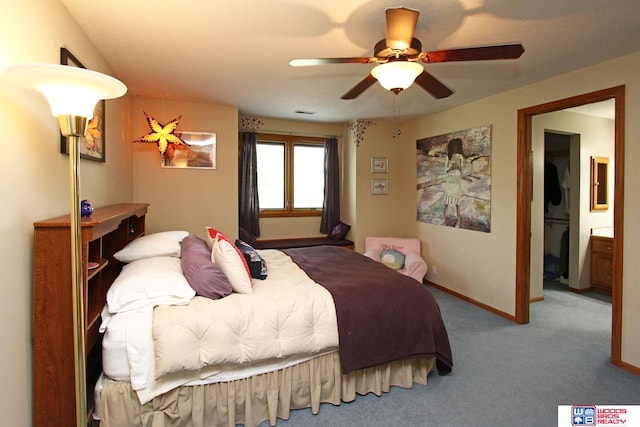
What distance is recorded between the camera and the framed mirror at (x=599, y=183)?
182 inches

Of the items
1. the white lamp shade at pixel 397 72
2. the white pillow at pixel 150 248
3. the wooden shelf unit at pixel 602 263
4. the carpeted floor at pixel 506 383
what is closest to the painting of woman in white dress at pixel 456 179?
the carpeted floor at pixel 506 383

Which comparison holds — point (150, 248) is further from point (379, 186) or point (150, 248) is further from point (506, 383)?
point (379, 186)

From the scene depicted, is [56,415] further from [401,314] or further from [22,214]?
[401,314]

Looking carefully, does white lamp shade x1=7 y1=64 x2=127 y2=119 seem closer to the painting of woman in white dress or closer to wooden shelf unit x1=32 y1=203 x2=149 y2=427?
wooden shelf unit x1=32 y1=203 x2=149 y2=427

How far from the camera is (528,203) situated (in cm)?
353

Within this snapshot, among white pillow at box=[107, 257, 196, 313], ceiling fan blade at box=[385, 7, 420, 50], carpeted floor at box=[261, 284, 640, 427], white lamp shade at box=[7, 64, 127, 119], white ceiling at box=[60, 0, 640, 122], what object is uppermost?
white ceiling at box=[60, 0, 640, 122]

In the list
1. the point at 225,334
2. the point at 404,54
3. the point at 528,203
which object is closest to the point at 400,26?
the point at 404,54

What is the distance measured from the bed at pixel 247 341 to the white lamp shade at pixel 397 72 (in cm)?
135

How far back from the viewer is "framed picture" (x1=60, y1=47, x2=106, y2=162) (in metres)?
1.91

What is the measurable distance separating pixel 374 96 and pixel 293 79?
107 centimetres

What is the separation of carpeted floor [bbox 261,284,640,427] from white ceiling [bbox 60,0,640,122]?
249cm

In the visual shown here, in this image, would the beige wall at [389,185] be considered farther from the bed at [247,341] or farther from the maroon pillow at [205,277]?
the maroon pillow at [205,277]

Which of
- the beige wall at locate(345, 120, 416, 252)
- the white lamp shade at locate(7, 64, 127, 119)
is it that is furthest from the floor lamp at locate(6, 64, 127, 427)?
the beige wall at locate(345, 120, 416, 252)

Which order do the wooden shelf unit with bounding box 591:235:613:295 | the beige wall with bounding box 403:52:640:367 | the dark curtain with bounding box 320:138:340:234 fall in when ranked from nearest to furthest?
the beige wall with bounding box 403:52:640:367, the wooden shelf unit with bounding box 591:235:613:295, the dark curtain with bounding box 320:138:340:234
